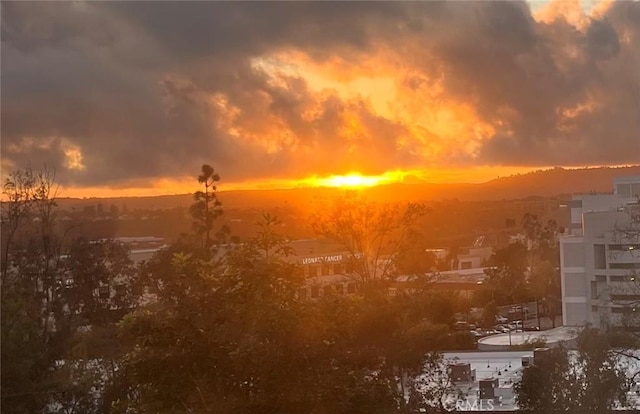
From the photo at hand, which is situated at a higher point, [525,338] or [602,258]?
[602,258]

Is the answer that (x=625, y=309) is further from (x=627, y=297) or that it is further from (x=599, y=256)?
(x=599, y=256)

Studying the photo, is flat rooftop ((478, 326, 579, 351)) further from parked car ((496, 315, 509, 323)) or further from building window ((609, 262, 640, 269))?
building window ((609, 262, 640, 269))

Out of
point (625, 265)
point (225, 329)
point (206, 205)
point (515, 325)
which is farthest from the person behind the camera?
point (515, 325)

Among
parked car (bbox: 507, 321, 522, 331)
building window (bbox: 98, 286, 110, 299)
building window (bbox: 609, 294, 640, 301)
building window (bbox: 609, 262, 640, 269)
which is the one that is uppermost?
building window (bbox: 609, 262, 640, 269)

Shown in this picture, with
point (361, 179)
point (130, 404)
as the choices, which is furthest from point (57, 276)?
point (361, 179)

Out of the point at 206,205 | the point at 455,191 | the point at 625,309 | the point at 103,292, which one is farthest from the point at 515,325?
the point at 103,292

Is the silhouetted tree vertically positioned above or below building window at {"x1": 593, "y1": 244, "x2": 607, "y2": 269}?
above

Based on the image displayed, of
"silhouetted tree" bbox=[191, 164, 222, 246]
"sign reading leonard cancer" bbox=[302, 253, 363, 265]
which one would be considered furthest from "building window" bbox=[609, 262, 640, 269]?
"silhouetted tree" bbox=[191, 164, 222, 246]
